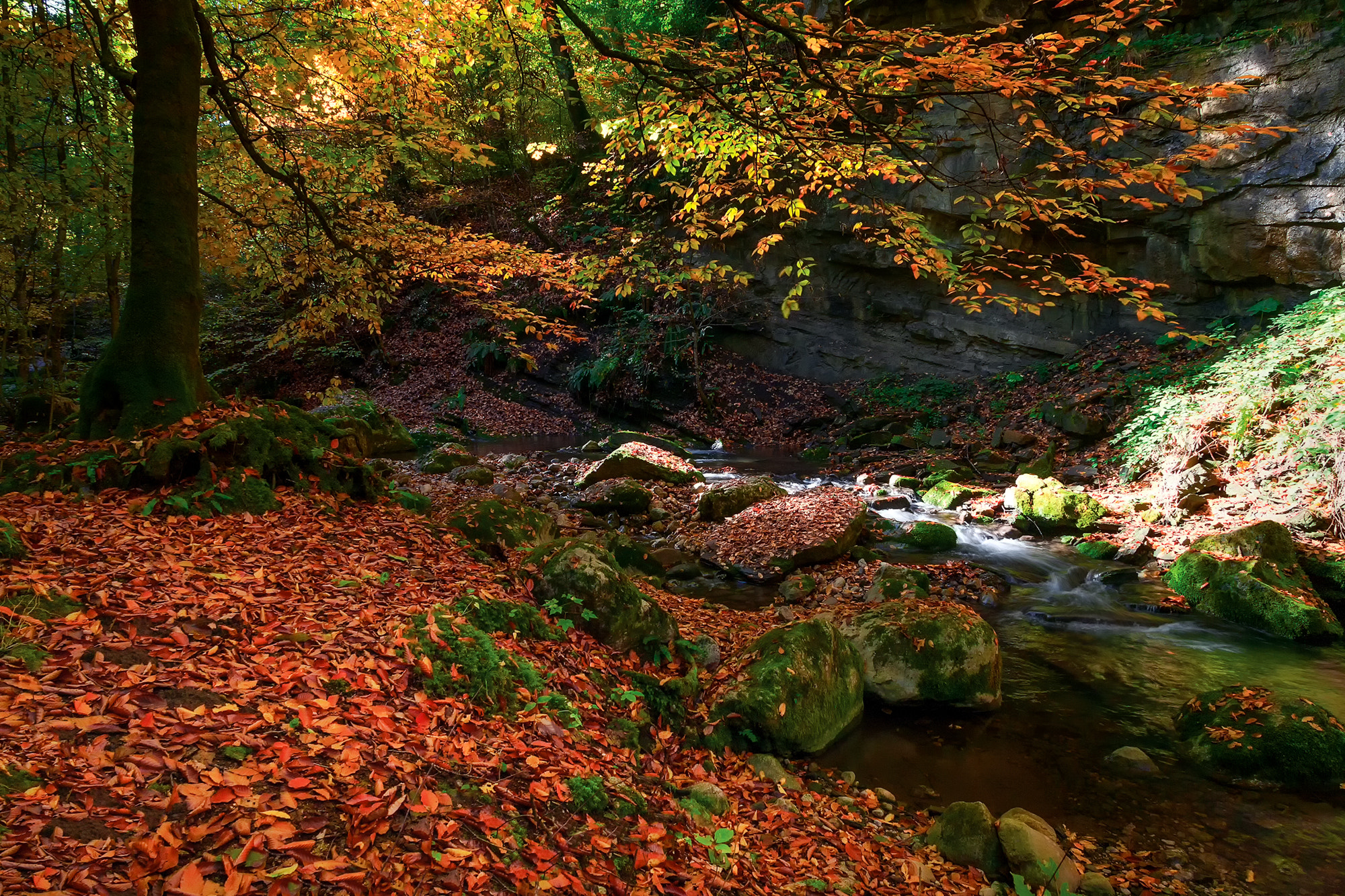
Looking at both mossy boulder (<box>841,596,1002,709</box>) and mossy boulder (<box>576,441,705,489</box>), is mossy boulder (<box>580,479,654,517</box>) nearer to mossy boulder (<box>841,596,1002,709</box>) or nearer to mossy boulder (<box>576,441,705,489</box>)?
mossy boulder (<box>576,441,705,489</box>)

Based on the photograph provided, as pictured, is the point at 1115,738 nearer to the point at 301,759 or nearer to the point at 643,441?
the point at 301,759

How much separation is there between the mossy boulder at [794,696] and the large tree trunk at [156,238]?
196 inches

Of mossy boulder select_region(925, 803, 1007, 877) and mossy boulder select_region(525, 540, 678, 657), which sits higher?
mossy boulder select_region(525, 540, 678, 657)

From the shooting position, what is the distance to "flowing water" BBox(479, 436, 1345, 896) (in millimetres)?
4301

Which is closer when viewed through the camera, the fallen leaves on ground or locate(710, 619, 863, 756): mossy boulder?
the fallen leaves on ground

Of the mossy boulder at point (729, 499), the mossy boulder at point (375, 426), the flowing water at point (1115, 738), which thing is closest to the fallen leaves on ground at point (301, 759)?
the flowing water at point (1115, 738)

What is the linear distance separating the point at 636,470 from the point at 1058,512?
24.9ft

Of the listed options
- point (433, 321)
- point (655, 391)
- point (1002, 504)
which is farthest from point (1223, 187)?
point (433, 321)

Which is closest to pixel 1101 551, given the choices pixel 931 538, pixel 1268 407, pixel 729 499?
pixel 931 538

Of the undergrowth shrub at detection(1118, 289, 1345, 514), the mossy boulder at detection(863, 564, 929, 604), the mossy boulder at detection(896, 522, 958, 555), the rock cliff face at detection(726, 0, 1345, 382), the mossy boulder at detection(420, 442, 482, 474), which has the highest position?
the rock cliff face at detection(726, 0, 1345, 382)

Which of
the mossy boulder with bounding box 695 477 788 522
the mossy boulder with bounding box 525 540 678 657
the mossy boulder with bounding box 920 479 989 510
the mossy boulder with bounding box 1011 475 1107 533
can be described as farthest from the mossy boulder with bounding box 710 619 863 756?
the mossy boulder with bounding box 920 479 989 510

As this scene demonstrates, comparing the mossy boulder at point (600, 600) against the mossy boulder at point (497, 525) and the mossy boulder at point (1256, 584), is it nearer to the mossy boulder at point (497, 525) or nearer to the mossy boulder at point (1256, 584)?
the mossy boulder at point (497, 525)

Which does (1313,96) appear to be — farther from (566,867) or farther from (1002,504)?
(566,867)

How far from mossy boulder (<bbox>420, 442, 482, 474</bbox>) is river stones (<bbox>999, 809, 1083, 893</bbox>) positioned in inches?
456
